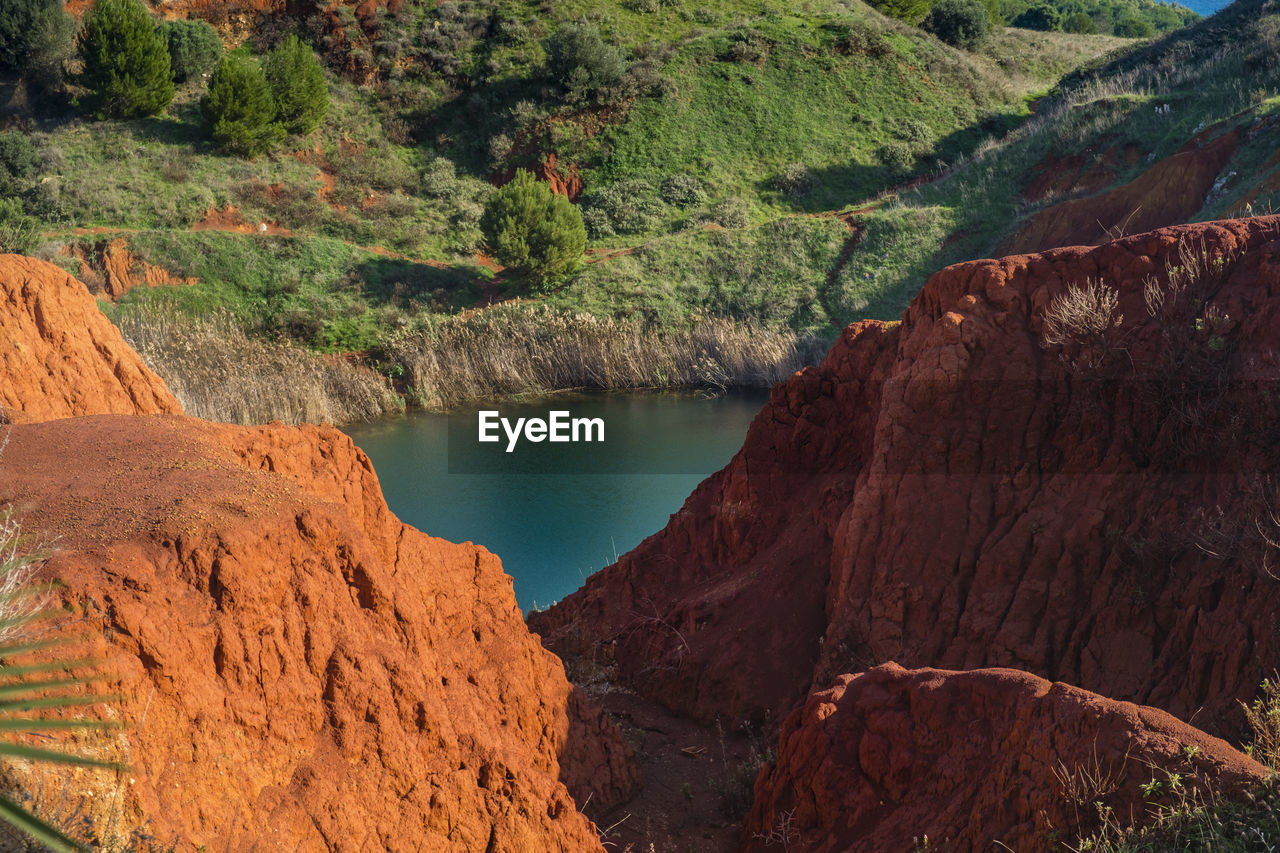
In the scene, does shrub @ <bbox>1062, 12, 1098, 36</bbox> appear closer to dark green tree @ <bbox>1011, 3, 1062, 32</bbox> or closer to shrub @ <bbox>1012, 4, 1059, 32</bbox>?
shrub @ <bbox>1012, 4, 1059, 32</bbox>

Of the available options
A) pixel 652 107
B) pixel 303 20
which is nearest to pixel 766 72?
pixel 652 107

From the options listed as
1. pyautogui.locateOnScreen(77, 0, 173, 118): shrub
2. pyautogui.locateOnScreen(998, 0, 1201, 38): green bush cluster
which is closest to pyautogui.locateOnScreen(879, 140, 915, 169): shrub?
pyautogui.locateOnScreen(77, 0, 173, 118): shrub

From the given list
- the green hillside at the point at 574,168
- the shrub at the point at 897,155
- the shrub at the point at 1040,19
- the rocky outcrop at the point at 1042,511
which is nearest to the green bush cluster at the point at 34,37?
the green hillside at the point at 574,168

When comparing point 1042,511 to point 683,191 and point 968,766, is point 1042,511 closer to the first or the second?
point 968,766

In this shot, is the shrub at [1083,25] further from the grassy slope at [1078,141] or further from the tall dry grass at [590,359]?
the tall dry grass at [590,359]

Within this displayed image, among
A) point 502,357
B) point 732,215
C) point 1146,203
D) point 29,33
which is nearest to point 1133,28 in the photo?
point 732,215

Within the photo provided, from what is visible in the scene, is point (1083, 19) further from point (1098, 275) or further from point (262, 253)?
point (1098, 275)
